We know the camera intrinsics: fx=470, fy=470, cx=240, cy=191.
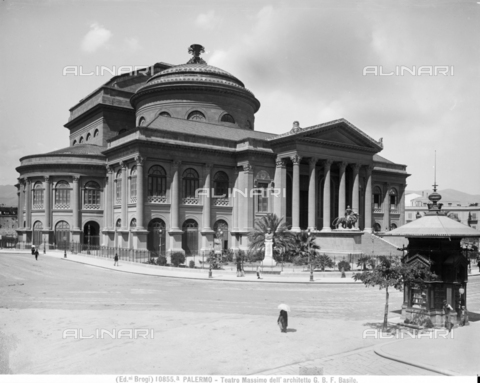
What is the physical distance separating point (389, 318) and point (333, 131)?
36306 millimetres

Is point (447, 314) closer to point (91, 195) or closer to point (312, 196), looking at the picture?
point (312, 196)

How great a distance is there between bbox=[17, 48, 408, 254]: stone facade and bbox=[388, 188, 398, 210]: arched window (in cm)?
1033

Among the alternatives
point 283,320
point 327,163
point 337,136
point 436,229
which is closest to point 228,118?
point 337,136

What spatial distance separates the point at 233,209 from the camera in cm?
5278

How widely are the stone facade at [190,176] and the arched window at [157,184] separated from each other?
4.2 inches

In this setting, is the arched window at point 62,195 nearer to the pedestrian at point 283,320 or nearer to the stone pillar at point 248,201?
the stone pillar at point 248,201

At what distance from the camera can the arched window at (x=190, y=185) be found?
4988cm

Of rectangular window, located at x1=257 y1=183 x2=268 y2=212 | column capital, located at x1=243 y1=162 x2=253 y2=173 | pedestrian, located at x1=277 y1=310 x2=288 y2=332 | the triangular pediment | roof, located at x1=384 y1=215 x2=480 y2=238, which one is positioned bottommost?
pedestrian, located at x1=277 y1=310 x2=288 y2=332

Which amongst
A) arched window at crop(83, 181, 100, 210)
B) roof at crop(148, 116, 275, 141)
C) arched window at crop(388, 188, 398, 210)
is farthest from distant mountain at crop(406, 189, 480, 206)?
arched window at crop(83, 181, 100, 210)

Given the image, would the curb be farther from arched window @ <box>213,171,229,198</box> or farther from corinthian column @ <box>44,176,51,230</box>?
corinthian column @ <box>44,176,51,230</box>

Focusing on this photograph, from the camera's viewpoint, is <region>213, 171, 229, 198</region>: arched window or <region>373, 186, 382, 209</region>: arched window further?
<region>373, 186, 382, 209</region>: arched window

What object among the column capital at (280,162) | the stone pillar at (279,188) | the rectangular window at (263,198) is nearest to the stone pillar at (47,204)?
the rectangular window at (263,198)

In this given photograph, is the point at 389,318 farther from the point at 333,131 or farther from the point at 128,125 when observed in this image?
the point at 128,125

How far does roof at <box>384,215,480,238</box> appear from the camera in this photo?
18.0 meters
